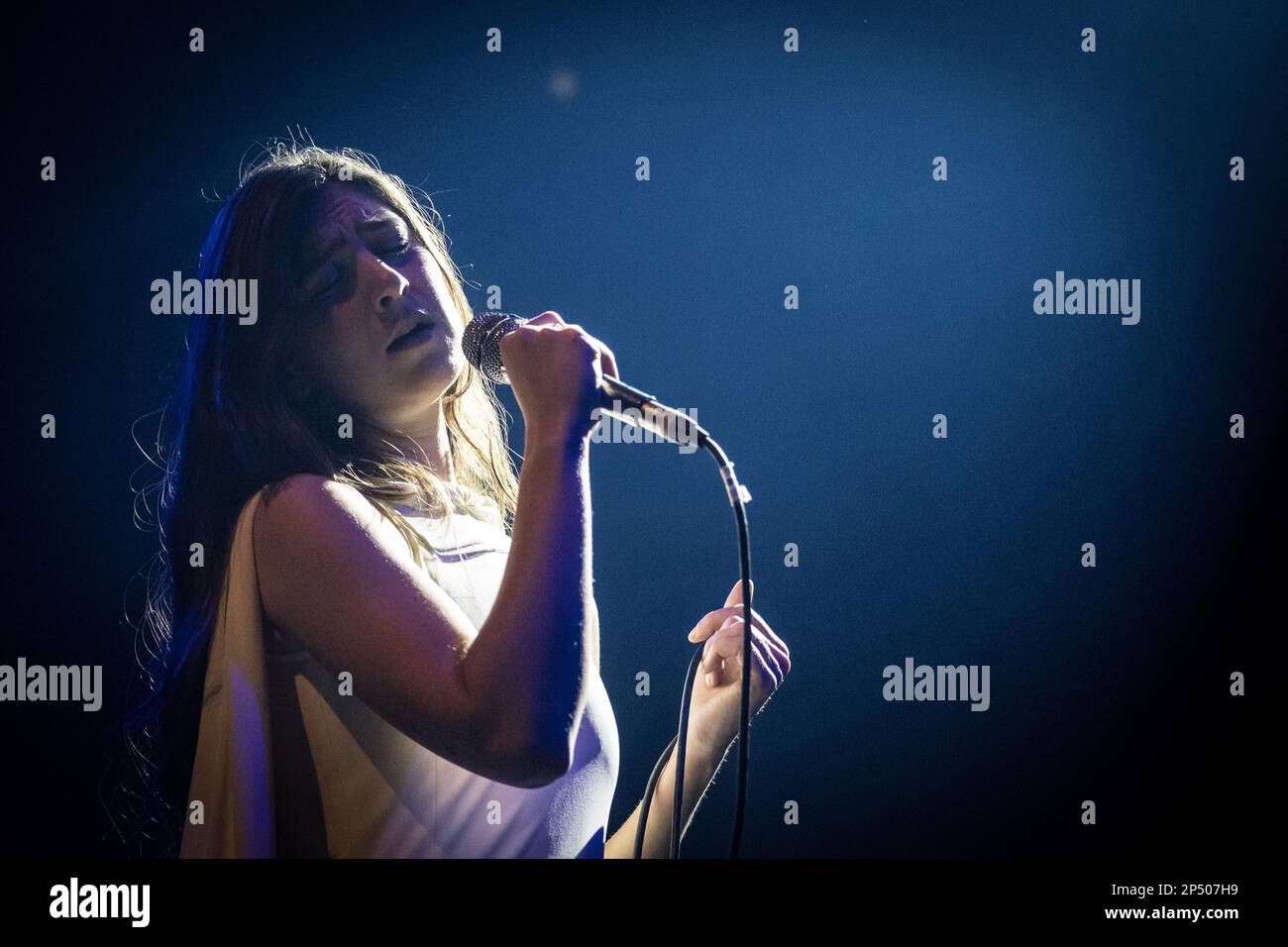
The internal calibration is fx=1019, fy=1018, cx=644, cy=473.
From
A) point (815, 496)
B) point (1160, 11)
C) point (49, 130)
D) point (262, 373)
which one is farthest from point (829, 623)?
point (49, 130)

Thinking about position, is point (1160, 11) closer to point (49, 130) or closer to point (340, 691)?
point (340, 691)

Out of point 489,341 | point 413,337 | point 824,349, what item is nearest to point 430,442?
point 413,337

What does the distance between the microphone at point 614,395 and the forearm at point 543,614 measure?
0.07 metres

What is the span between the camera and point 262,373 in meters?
1.45

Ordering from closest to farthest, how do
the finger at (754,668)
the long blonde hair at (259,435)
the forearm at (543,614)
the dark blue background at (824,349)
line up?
the forearm at (543,614) → the long blonde hair at (259,435) → the finger at (754,668) → the dark blue background at (824,349)

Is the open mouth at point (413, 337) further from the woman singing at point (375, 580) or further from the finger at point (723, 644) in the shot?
the finger at point (723, 644)

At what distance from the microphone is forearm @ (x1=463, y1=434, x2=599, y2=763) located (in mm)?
72

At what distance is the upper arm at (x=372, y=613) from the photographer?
3.80 feet

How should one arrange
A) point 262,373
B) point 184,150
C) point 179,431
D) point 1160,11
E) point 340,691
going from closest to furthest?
1. point 340,691
2. point 262,373
3. point 179,431
4. point 184,150
5. point 1160,11

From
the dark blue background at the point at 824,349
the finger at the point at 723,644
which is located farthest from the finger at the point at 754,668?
the dark blue background at the point at 824,349

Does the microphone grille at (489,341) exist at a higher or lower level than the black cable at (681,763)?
higher

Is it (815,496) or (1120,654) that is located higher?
(815,496)
